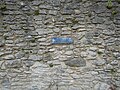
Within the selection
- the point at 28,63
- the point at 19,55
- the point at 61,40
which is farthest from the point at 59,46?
the point at 19,55

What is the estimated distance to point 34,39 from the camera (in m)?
4.61

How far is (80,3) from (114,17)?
2.28 feet

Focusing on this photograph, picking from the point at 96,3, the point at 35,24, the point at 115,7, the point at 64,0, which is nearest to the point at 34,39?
the point at 35,24

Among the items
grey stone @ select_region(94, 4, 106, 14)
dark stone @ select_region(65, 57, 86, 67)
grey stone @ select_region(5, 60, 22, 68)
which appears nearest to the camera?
grey stone @ select_region(5, 60, 22, 68)

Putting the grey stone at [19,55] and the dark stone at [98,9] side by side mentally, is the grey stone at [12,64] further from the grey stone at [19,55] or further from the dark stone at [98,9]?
the dark stone at [98,9]

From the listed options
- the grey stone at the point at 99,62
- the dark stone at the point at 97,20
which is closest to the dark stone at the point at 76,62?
the grey stone at the point at 99,62

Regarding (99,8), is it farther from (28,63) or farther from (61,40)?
(28,63)

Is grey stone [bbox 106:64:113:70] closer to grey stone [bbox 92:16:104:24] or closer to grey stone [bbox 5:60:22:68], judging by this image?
grey stone [bbox 92:16:104:24]

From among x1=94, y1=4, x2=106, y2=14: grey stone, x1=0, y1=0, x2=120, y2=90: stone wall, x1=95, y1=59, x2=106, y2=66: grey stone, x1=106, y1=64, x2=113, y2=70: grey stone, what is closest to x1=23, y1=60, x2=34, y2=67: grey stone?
x1=0, y1=0, x2=120, y2=90: stone wall

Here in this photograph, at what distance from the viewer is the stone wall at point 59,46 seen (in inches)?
179

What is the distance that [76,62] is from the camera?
4637mm

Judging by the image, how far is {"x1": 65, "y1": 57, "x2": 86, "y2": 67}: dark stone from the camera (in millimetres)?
4629

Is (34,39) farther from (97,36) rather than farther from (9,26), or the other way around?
Result: (97,36)

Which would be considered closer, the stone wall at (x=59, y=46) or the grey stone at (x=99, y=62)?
the stone wall at (x=59, y=46)
